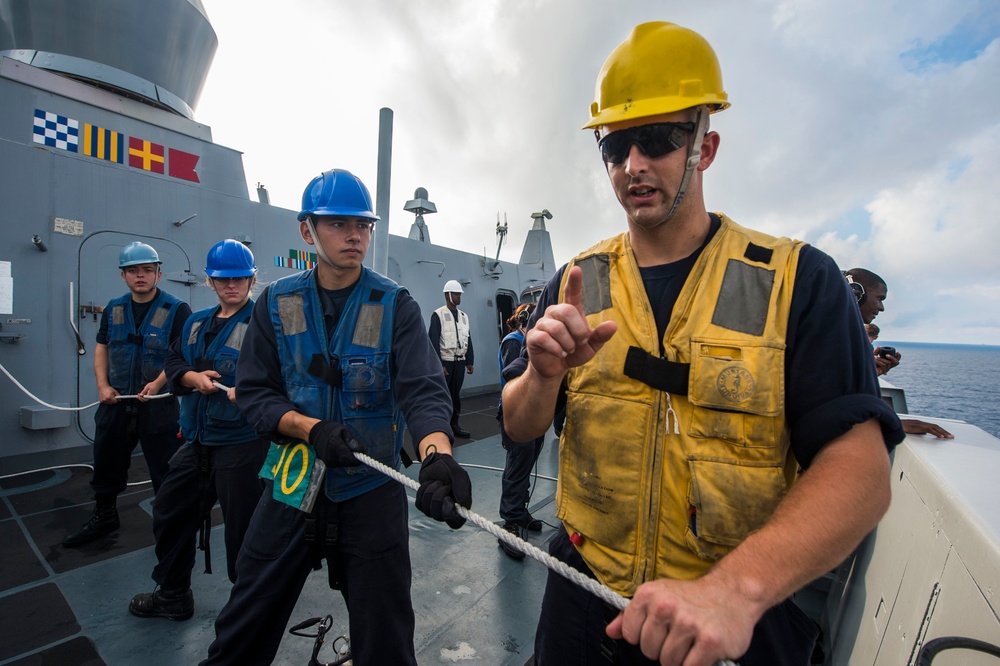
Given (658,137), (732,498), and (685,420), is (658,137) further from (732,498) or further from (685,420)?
(732,498)

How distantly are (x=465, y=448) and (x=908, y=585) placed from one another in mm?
4998

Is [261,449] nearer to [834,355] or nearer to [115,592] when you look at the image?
[115,592]

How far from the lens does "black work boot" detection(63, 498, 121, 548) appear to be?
3295 millimetres

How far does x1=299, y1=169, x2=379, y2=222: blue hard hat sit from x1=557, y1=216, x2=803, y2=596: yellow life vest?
1.26 metres

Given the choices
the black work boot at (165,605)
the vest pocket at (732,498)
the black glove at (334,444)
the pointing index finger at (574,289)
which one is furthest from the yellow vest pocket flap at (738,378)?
the black work boot at (165,605)

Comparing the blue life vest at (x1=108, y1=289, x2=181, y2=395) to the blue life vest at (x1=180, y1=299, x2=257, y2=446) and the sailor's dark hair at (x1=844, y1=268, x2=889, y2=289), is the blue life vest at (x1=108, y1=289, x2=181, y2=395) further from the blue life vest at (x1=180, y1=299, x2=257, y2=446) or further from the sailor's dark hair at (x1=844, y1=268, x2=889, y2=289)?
the sailor's dark hair at (x1=844, y1=268, x2=889, y2=289)

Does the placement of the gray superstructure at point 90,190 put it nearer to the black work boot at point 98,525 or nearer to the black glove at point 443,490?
the black work boot at point 98,525

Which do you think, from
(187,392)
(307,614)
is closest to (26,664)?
(307,614)

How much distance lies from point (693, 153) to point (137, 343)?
13.7ft

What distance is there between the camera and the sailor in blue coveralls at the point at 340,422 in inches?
67.2

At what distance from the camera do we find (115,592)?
2803 mm

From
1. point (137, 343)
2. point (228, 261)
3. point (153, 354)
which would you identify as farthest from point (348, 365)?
point (137, 343)

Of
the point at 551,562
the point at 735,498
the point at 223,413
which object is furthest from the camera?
the point at 223,413

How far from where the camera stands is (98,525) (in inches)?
134
